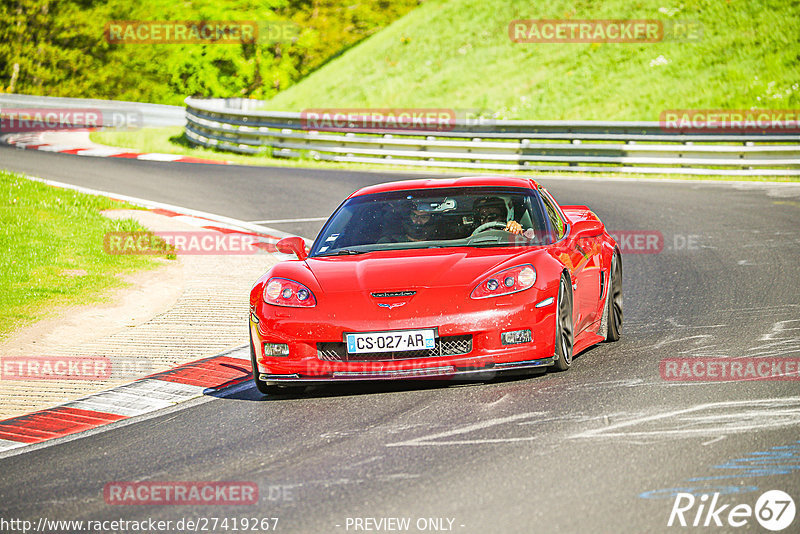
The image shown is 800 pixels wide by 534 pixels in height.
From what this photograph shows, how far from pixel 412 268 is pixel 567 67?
28772 millimetres

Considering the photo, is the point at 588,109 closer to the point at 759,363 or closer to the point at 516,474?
the point at 759,363

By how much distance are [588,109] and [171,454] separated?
2687 centimetres

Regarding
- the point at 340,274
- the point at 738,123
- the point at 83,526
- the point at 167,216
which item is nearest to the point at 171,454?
the point at 83,526

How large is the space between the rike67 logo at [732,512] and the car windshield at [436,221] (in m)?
3.30

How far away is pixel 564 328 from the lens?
23.4 ft

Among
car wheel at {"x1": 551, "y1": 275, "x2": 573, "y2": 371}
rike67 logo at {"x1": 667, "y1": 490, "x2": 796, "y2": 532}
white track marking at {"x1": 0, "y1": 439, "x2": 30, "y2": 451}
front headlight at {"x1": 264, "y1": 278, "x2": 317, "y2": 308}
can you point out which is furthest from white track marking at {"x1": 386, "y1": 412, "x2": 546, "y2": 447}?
white track marking at {"x1": 0, "y1": 439, "x2": 30, "y2": 451}

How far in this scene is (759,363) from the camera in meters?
7.23

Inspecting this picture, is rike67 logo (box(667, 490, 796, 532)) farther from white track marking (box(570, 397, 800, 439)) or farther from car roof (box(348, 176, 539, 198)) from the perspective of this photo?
car roof (box(348, 176, 539, 198))

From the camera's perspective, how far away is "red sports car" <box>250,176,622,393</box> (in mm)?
6707

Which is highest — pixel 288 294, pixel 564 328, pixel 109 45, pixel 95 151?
pixel 288 294

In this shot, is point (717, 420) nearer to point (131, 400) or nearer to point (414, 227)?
point (414, 227)

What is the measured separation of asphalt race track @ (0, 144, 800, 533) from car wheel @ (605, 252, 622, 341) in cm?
12

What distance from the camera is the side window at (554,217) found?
8.13 m

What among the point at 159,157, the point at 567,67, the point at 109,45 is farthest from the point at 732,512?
the point at 109,45
